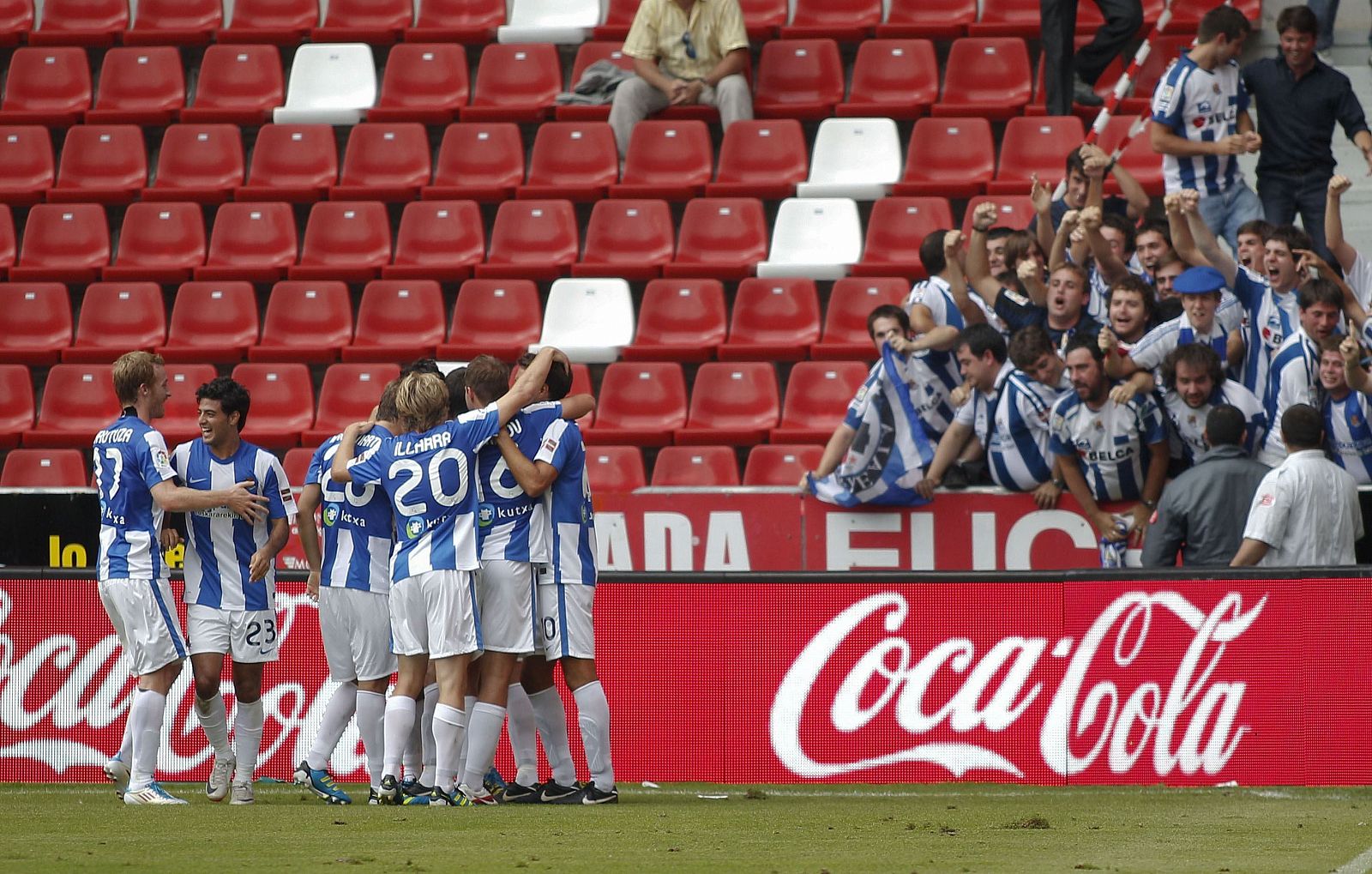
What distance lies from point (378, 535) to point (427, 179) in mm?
6606

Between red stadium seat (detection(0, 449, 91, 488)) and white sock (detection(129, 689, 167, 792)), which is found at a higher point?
red stadium seat (detection(0, 449, 91, 488))

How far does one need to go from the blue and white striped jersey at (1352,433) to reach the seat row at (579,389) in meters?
3.29

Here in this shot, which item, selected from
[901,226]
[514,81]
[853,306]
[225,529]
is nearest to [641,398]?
[853,306]

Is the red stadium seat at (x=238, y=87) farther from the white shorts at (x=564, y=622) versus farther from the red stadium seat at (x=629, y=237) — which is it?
the white shorts at (x=564, y=622)

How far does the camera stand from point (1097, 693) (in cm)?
864

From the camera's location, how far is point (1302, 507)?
28.2 ft

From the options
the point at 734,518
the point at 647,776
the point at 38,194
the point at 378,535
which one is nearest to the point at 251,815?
the point at 378,535

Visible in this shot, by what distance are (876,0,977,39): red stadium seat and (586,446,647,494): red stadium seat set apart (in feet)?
16.4

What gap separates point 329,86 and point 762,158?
12.2ft

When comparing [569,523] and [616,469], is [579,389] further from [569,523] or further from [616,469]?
[569,523]

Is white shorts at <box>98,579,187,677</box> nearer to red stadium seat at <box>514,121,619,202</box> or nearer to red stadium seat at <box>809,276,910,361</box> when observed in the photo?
red stadium seat at <box>809,276,910,361</box>

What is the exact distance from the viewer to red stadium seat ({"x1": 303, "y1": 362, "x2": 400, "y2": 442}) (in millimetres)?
12406

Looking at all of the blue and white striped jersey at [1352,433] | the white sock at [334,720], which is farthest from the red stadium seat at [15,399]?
the blue and white striped jersey at [1352,433]

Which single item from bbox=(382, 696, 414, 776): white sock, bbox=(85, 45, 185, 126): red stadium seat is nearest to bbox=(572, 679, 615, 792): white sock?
bbox=(382, 696, 414, 776): white sock
